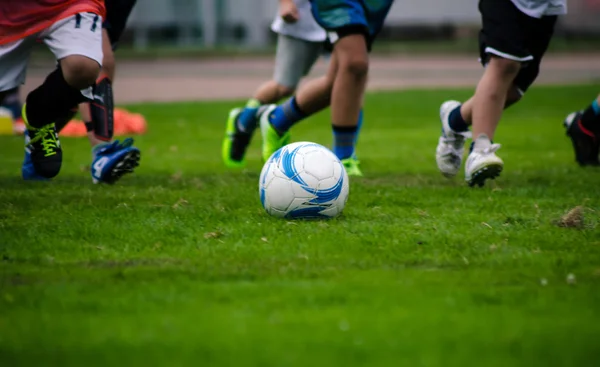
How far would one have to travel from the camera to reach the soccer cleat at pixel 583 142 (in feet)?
24.1

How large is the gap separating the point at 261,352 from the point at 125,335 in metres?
0.44

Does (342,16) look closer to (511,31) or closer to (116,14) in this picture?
(511,31)

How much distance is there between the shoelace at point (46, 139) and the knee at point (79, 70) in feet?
1.31

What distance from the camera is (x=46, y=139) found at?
5828mm

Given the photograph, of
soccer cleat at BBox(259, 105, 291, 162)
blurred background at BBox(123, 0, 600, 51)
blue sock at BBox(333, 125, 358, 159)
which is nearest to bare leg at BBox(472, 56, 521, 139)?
blue sock at BBox(333, 125, 358, 159)

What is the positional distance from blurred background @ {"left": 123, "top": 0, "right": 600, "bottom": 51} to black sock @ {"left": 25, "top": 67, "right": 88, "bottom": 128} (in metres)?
27.5

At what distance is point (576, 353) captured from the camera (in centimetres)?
279

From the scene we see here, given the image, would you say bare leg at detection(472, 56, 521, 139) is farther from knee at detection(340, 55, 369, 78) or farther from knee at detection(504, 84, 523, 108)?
knee at detection(340, 55, 369, 78)

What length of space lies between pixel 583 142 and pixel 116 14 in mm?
3491

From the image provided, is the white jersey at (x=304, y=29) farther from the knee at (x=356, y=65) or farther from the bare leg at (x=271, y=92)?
the knee at (x=356, y=65)

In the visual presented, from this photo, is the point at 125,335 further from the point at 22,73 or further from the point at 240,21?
the point at 240,21

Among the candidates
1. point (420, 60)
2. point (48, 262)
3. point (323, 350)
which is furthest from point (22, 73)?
point (420, 60)

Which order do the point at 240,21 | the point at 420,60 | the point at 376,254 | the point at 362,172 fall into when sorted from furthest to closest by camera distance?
the point at 240,21 → the point at 420,60 → the point at 362,172 → the point at 376,254

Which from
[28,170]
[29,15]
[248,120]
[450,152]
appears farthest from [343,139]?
[29,15]
